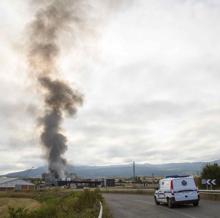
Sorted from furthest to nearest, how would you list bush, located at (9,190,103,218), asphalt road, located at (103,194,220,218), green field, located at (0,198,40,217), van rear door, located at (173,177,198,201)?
green field, located at (0,198,40,217)
van rear door, located at (173,177,198,201)
bush, located at (9,190,103,218)
asphalt road, located at (103,194,220,218)

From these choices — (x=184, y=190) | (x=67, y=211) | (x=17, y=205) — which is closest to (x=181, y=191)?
(x=184, y=190)

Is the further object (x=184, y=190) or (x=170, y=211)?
(x=184, y=190)

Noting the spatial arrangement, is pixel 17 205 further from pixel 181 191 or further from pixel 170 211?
pixel 170 211

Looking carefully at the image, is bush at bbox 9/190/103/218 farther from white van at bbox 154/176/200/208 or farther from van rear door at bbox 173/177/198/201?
van rear door at bbox 173/177/198/201

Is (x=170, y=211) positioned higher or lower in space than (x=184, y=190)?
lower

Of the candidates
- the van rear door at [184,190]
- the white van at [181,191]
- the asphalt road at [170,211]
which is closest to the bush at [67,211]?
the asphalt road at [170,211]

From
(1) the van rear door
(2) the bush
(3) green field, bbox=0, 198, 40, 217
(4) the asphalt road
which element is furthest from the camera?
(3) green field, bbox=0, 198, 40, 217

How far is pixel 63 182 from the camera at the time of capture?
130625 mm

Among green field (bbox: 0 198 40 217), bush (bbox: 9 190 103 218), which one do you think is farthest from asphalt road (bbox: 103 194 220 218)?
green field (bbox: 0 198 40 217)

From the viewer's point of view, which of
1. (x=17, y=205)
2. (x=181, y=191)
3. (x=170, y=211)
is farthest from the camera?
(x=17, y=205)

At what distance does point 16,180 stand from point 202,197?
114 m

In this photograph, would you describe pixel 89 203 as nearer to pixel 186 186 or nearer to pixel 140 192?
pixel 186 186

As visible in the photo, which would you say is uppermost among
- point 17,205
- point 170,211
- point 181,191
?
point 17,205

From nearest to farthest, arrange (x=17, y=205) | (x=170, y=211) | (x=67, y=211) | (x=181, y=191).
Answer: (x=170, y=211)
(x=67, y=211)
(x=181, y=191)
(x=17, y=205)
